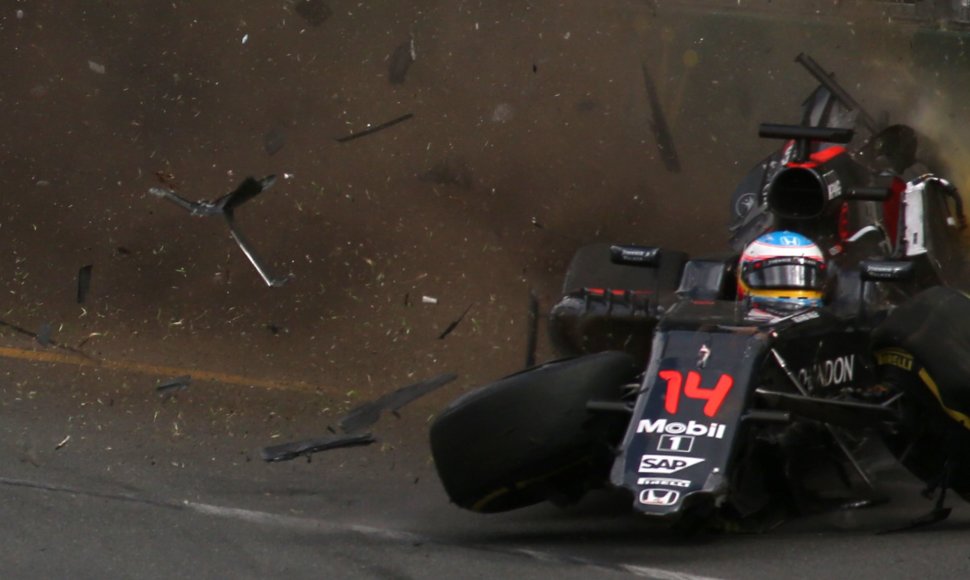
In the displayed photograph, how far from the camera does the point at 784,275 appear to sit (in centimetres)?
801

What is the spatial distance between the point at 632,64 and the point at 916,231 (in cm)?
453

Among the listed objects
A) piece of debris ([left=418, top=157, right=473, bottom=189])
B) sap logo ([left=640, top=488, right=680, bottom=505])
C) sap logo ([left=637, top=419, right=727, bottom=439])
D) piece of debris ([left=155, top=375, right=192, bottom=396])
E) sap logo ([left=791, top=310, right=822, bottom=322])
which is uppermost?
piece of debris ([left=418, top=157, right=473, bottom=189])

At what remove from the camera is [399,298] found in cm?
1103

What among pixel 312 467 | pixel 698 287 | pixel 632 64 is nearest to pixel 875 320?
pixel 698 287

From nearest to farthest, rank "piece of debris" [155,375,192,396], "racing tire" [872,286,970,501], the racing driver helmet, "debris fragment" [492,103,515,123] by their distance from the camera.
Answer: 1. "racing tire" [872,286,970,501]
2. the racing driver helmet
3. "piece of debris" [155,375,192,396]
4. "debris fragment" [492,103,515,123]

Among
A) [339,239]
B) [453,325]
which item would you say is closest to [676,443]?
[453,325]

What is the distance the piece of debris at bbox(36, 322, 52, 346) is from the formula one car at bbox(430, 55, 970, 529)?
11.2ft

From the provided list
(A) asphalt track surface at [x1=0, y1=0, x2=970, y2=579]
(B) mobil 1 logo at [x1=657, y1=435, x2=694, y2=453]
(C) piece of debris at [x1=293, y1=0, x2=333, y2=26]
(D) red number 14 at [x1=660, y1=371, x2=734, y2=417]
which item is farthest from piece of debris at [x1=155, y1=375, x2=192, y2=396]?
(C) piece of debris at [x1=293, y1=0, x2=333, y2=26]

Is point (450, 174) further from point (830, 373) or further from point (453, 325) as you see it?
point (830, 373)

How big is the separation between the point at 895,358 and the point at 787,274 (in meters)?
0.79

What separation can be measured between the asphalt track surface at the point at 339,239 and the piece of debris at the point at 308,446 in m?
0.09

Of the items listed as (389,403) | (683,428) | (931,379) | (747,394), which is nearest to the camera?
(683,428)

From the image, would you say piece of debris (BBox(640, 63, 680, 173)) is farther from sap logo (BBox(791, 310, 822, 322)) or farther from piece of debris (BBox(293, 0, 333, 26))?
sap logo (BBox(791, 310, 822, 322))

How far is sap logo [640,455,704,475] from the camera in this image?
650 cm
